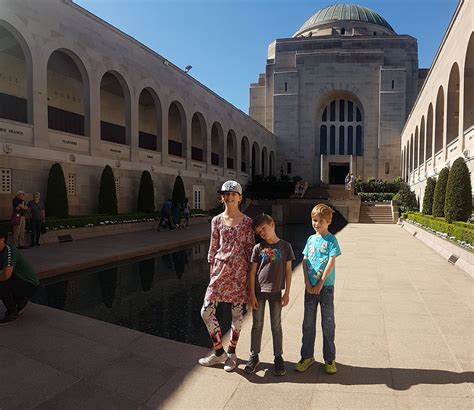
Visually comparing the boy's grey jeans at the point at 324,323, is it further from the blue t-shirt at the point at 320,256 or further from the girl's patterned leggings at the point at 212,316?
the girl's patterned leggings at the point at 212,316

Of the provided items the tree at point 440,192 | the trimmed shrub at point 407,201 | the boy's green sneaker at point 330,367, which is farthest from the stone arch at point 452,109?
the boy's green sneaker at point 330,367

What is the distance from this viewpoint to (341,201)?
2919 centimetres

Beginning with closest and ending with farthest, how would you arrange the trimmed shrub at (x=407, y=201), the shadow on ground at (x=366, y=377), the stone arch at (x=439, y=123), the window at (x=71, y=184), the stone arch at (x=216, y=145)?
the shadow on ground at (x=366, y=377), the window at (x=71, y=184), the stone arch at (x=439, y=123), the trimmed shrub at (x=407, y=201), the stone arch at (x=216, y=145)

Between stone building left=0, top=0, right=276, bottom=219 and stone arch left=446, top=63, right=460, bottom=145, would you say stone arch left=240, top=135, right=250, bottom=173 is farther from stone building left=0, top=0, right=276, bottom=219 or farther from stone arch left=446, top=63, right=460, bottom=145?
stone arch left=446, top=63, right=460, bottom=145

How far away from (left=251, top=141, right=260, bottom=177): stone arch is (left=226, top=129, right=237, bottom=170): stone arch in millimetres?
2921

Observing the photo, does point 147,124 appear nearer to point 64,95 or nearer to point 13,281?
point 64,95

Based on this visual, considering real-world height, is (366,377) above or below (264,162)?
below

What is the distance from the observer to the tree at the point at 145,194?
20219 millimetres

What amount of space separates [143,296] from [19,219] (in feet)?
23.1

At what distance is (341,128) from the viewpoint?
4766 cm

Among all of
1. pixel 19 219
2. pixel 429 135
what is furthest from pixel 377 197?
pixel 19 219

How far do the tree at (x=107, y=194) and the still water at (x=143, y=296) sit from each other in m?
8.12

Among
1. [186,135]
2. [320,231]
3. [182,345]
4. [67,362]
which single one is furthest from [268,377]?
[186,135]

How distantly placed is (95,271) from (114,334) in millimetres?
4521
